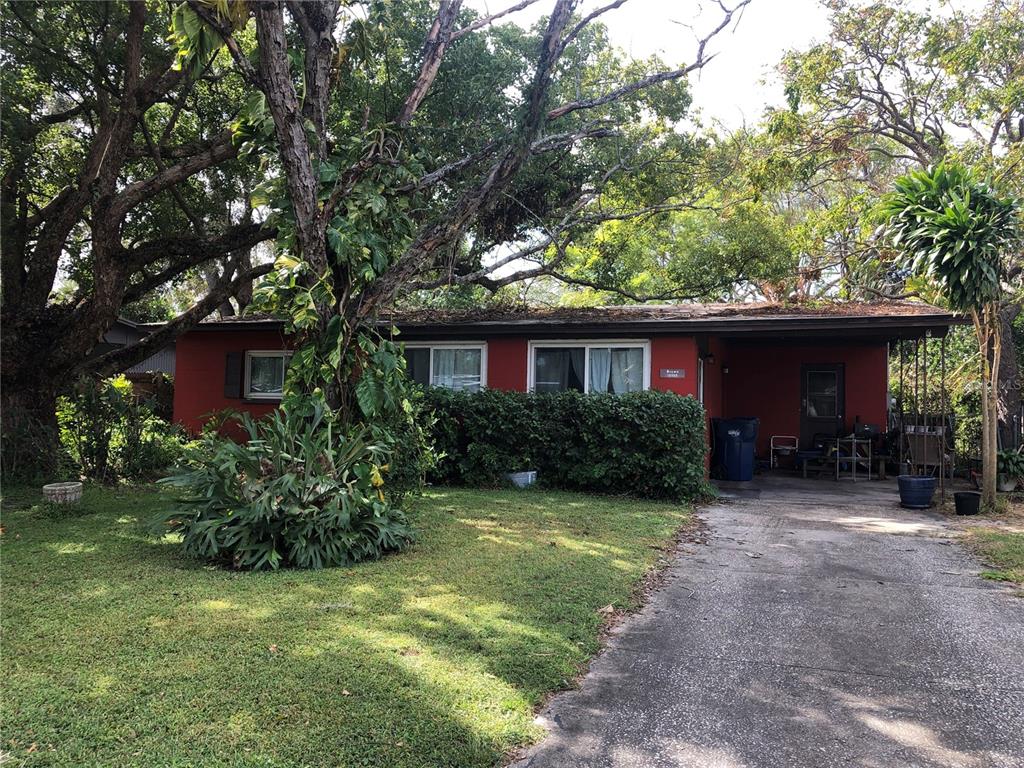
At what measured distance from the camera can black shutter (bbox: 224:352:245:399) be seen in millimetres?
13445

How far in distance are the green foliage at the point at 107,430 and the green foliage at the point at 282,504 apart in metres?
4.20

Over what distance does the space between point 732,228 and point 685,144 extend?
3.35m

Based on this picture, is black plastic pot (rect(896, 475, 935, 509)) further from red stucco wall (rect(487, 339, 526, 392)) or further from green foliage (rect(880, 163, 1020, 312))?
red stucco wall (rect(487, 339, 526, 392))

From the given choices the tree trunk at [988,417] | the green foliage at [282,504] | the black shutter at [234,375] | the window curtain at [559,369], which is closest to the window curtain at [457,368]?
the window curtain at [559,369]

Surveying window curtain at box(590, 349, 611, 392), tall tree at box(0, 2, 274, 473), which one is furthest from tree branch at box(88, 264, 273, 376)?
window curtain at box(590, 349, 611, 392)

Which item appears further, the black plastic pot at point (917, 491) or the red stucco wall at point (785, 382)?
the red stucco wall at point (785, 382)

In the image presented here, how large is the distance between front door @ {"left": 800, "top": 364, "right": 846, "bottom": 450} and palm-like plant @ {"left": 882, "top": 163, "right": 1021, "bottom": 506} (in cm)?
486

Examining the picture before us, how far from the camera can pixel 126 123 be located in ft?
30.1

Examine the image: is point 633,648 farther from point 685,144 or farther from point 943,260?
point 685,144

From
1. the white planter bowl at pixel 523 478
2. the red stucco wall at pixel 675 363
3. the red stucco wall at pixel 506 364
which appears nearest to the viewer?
the white planter bowl at pixel 523 478

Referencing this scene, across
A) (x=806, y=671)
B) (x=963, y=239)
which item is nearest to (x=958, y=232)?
(x=963, y=239)

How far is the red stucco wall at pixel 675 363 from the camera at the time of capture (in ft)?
34.6

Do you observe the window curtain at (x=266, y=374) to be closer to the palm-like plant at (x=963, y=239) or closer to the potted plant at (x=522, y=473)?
A: the potted plant at (x=522, y=473)

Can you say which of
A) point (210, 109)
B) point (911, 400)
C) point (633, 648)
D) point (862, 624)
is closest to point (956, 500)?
point (862, 624)
